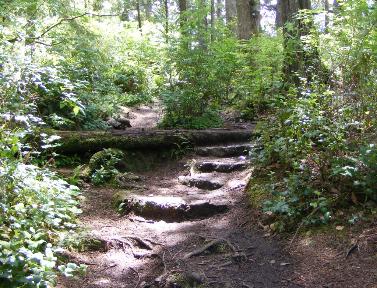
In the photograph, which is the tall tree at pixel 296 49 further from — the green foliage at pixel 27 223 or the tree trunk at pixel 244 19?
the tree trunk at pixel 244 19

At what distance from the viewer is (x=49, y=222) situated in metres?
4.48

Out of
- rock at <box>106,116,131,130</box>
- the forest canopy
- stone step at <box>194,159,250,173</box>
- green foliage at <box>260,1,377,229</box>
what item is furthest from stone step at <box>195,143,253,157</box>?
rock at <box>106,116,131,130</box>

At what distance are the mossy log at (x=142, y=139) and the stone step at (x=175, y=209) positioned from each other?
2231 mm

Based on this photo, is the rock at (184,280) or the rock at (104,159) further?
the rock at (104,159)

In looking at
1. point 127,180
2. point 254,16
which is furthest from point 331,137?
point 254,16

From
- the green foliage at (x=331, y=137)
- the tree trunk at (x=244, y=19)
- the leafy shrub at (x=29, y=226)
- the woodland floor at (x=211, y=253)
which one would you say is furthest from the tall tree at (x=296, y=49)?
the tree trunk at (x=244, y=19)

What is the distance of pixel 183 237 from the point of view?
5.58 meters

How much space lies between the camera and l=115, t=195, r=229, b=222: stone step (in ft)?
20.7

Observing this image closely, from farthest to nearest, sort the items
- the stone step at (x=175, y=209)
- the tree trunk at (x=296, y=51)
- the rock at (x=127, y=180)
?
1. the tree trunk at (x=296, y=51)
2. the rock at (x=127, y=180)
3. the stone step at (x=175, y=209)

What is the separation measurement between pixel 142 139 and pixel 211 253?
4.06 meters

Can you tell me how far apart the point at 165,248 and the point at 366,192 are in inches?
104

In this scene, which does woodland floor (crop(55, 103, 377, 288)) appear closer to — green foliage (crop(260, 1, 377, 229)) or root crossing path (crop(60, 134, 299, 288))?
root crossing path (crop(60, 134, 299, 288))

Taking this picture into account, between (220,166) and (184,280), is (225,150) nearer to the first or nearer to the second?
(220,166)

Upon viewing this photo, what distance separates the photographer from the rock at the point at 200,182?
285 inches
